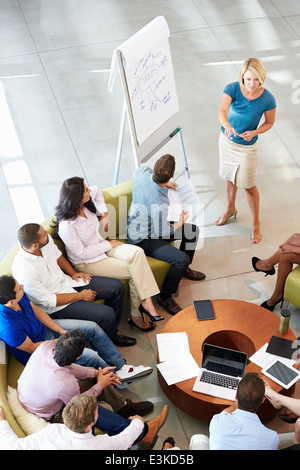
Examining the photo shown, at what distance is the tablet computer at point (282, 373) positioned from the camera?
12.5 feet

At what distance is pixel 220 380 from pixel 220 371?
69 millimetres

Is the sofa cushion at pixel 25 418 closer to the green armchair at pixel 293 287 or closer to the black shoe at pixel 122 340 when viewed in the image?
the black shoe at pixel 122 340

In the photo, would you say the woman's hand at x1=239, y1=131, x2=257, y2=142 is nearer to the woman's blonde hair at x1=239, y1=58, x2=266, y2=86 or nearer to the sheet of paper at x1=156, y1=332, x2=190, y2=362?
the woman's blonde hair at x1=239, y1=58, x2=266, y2=86

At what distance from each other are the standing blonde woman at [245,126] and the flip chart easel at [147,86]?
22.3 inches

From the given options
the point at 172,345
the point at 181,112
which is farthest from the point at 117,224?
the point at 181,112

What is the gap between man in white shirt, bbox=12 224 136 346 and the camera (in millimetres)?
3949

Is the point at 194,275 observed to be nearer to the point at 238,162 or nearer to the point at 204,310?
the point at 204,310

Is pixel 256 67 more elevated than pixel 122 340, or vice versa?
pixel 256 67

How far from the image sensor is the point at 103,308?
13.8ft

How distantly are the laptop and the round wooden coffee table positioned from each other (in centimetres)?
6

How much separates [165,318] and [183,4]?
496 cm

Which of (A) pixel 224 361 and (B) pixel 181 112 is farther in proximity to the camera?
(B) pixel 181 112

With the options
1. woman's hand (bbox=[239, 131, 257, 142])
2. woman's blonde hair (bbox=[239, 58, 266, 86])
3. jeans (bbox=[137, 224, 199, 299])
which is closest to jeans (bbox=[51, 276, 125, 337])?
jeans (bbox=[137, 224, 199, 299])
